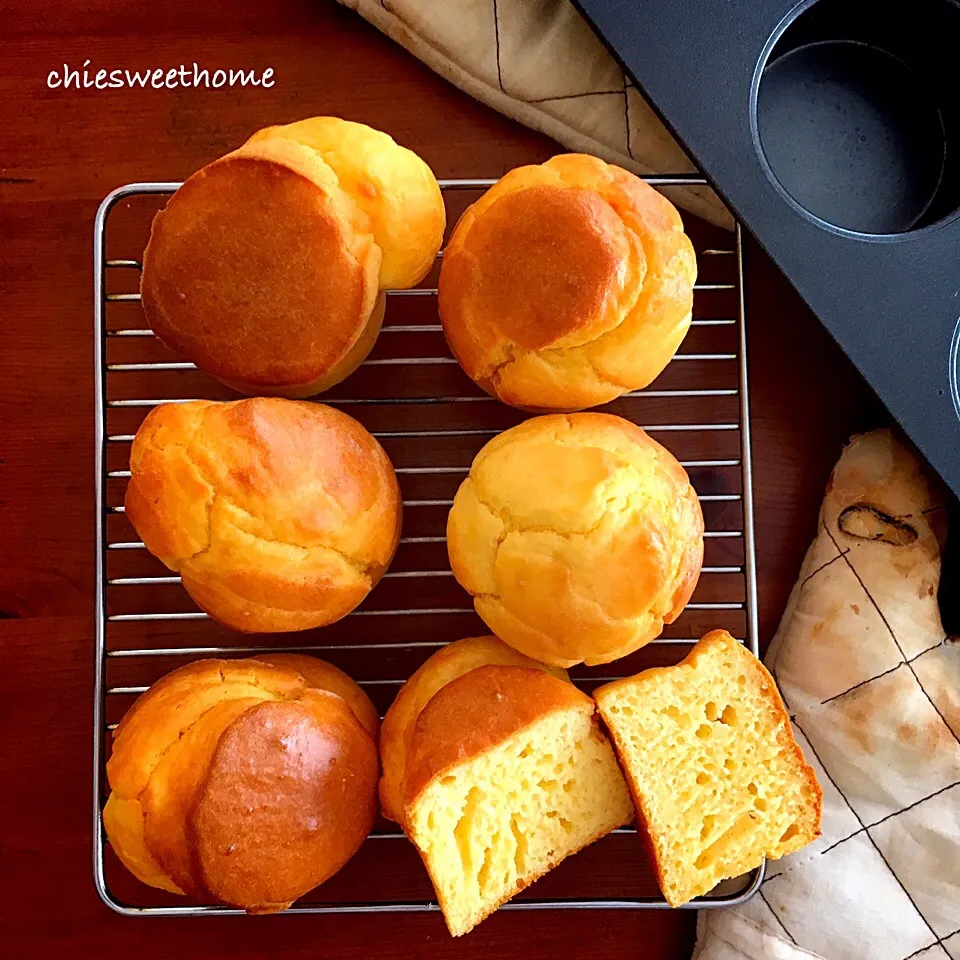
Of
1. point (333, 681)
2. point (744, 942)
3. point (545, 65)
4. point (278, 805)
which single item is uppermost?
point (545, 65)

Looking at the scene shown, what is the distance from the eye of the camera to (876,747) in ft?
4.76

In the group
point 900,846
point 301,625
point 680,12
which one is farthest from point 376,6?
point 900,846

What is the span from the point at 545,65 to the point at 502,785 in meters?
1.06

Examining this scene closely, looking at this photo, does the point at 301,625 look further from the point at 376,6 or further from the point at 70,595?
the point at 376,6

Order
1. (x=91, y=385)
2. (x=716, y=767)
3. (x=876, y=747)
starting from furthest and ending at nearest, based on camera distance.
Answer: (x=91, y=385), (x=876, y=747), (x=716, y=767)

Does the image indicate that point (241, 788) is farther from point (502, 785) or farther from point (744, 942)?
point (744, 942)

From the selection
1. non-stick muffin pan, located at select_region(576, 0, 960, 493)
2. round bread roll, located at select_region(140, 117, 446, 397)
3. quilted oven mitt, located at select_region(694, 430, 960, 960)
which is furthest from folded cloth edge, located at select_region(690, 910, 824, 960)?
round bread roll, located at select_region(140, 117, 446, 397)

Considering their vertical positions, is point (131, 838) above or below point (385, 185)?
below

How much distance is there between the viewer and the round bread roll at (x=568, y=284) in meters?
1.21

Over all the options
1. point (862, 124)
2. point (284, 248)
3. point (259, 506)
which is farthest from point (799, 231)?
point (259, 506)

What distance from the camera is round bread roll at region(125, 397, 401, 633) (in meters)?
1.24

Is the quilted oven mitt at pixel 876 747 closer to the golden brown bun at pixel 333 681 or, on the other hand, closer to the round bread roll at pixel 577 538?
the round bread roll at pixel 577 538

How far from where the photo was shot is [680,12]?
1372 mm

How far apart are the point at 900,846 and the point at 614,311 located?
902 millimetres
